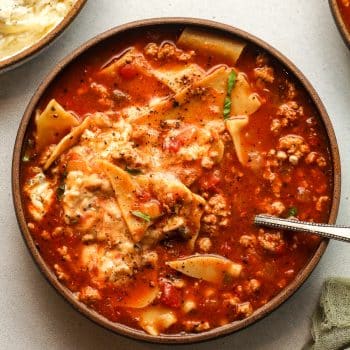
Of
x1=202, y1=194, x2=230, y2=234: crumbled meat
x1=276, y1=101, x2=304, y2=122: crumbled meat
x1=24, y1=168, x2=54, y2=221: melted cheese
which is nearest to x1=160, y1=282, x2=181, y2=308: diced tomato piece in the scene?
x1=202, y1=194, x2=230, y2=234: crumbled meat

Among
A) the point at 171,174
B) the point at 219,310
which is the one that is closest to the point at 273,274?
the point at 219,310

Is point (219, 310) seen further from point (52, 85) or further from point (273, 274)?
point (52, 85)

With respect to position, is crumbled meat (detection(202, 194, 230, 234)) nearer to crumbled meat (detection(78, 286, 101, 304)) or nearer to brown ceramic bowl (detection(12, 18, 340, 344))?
brown ceramic bowl (detection(12, 18, 340, 344))

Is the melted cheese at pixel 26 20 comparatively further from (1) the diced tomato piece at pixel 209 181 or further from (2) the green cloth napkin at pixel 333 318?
(2) the green cloth napkin at pixel 333 318

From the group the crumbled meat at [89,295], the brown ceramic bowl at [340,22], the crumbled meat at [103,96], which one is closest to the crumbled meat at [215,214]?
the crumbled meat at [89,295]

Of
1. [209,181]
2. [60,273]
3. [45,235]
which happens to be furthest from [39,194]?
[209,181]
